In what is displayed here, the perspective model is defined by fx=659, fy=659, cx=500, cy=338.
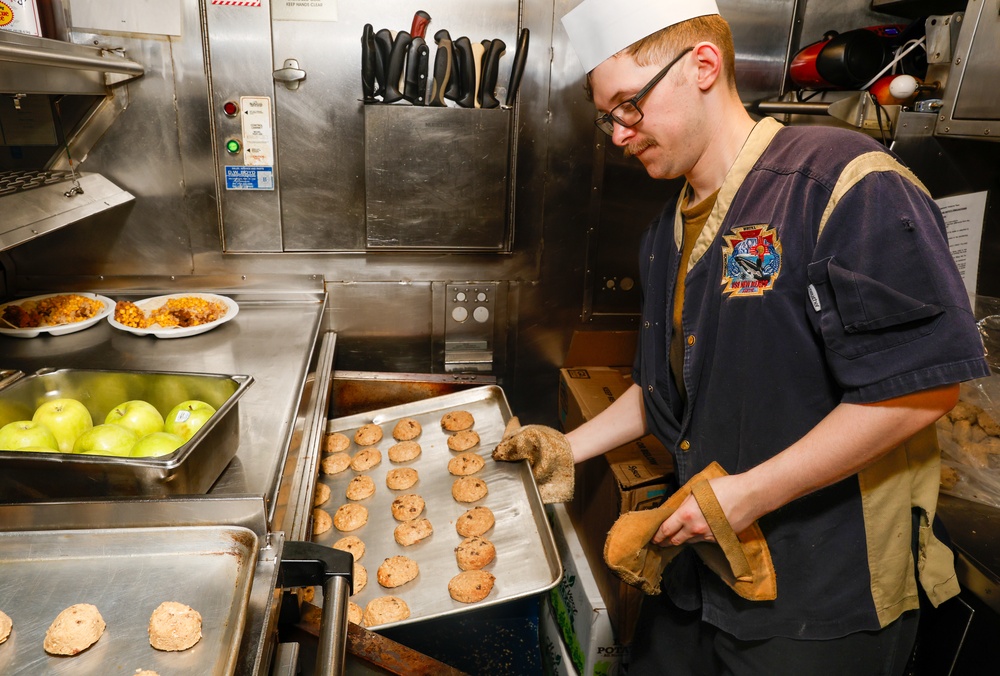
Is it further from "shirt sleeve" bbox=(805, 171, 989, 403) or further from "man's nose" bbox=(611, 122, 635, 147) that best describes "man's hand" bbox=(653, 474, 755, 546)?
"man's nose" bbox=(611, 122, 635, 147)

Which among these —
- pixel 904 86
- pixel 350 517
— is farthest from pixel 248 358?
pixel 904 86

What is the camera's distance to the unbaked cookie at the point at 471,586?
157 cm


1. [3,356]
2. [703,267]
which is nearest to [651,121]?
[703,267]

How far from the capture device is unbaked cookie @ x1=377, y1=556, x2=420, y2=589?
1.63 metres

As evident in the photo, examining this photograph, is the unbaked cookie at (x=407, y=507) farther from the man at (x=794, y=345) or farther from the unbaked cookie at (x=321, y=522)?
the man at (x=794, y=345)

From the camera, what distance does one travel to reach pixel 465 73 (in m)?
2.28

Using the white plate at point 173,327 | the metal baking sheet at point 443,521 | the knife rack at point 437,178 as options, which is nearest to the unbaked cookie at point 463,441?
the metal baking sheet at point 443,521

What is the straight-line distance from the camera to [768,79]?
258cm

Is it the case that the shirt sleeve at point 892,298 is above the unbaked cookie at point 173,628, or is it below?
above

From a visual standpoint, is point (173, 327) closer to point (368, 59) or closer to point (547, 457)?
point (368, 59)

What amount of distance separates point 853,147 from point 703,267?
355 mm

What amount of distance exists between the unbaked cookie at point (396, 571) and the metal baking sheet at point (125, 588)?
0.66 meters

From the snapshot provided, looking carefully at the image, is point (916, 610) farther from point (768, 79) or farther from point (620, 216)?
point (768, 79)

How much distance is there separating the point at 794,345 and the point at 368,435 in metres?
1.43
